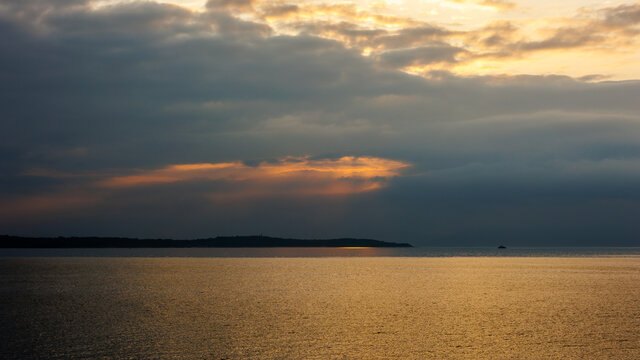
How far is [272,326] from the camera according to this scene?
35.1 m

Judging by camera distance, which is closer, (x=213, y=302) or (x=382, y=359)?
(x=382, y=359)

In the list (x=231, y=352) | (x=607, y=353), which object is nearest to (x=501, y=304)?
(x=607, y=353)

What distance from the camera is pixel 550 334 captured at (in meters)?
32.4

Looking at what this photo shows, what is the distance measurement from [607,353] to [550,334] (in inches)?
210

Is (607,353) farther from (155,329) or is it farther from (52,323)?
(52,323)

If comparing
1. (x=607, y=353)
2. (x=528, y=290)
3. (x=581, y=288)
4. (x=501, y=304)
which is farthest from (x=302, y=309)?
(x=581, y=288)

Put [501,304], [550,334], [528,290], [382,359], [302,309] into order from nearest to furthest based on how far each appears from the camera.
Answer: [382,359] < [550,334] < [302,309] < [501,304] < [528,290]

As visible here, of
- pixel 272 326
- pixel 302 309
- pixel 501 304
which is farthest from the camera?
pixel 501 304

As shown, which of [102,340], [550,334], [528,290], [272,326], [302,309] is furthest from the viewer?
[528,290]

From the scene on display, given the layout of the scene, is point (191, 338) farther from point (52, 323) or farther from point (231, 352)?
point (52, 323)

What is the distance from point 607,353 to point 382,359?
1010 centimetres

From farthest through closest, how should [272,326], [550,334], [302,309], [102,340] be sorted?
[302,309] → [272,326] → [550,334] → [102,340]

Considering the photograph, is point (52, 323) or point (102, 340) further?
point (52, 323)

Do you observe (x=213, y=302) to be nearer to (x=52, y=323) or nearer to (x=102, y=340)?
(x=52, y=323)
